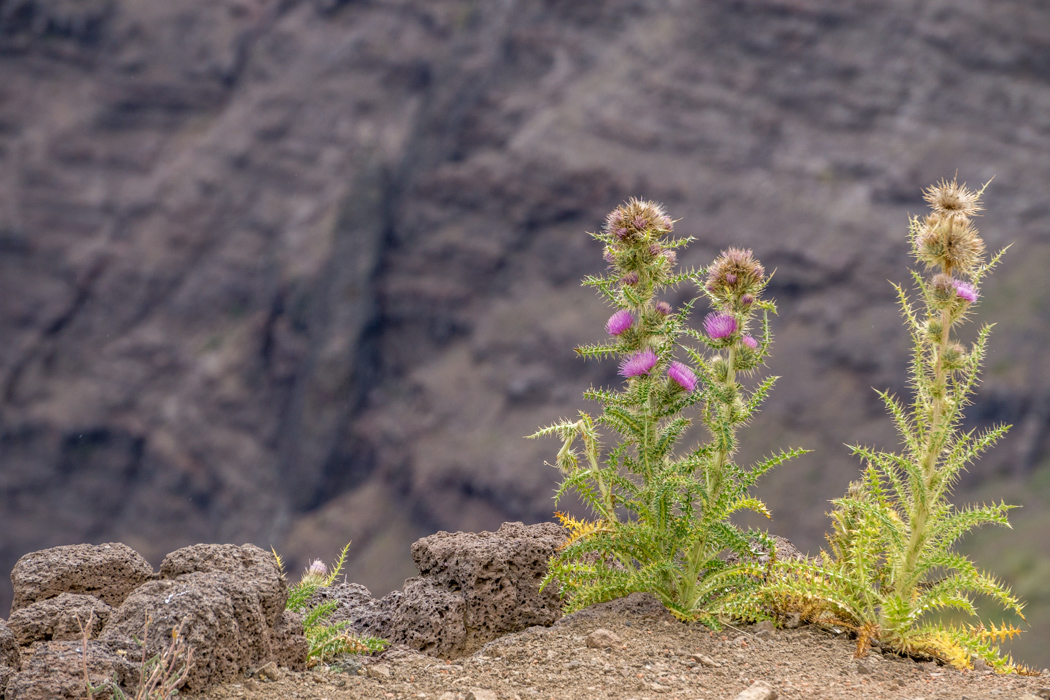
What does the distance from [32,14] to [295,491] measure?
39.8 metres

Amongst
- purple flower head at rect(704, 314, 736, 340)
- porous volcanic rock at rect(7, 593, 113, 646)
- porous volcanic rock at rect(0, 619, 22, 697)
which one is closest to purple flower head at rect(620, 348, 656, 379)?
purple flower head at rect(704, 314, 736, 340)

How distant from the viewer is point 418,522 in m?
58.7

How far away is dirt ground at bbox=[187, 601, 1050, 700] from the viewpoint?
3959mm

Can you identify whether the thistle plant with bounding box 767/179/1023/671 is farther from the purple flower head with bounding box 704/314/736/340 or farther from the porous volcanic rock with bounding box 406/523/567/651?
the porous volcanic rock with bounding box 406/523/567/651

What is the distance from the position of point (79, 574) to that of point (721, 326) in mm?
3084

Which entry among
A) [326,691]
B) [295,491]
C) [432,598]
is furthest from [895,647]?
[295,491]

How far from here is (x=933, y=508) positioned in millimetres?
4578

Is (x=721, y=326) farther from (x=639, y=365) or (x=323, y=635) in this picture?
(x=323, y=635)

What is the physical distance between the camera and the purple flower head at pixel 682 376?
4646mm

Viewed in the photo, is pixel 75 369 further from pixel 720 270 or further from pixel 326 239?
pixel 720 270

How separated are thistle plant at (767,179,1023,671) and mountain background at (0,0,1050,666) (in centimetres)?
4381

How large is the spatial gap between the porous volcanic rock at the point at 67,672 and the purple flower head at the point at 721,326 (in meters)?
2.65

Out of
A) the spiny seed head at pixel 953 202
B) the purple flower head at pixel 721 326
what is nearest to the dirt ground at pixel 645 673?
the purple flower head at pixel 721 326

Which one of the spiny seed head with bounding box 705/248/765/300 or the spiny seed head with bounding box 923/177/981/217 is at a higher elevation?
the spiny seed head with bounding box 923/177/981/217
